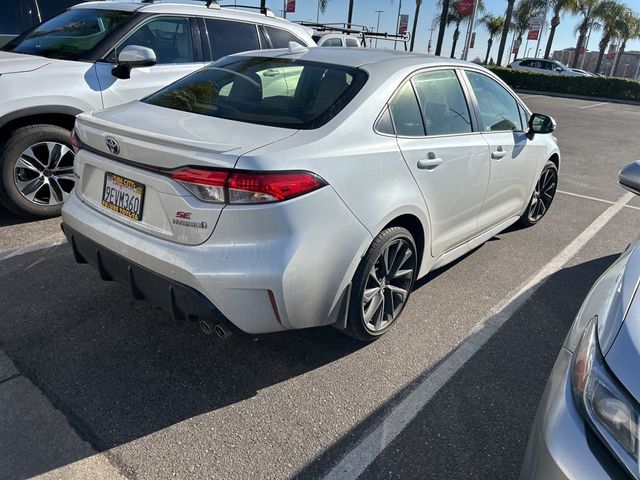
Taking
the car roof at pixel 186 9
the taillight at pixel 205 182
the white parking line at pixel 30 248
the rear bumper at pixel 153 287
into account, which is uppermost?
the car roof at pixel 186 9

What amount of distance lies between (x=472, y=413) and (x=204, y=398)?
4.46 ft

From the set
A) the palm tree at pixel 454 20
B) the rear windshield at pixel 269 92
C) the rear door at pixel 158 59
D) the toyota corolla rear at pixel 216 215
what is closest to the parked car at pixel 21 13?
the rear door at pixel 158 59

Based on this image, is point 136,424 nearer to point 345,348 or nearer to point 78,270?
point 345,348

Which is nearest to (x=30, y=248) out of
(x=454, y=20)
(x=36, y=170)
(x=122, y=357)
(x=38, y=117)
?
(x=36, y=170)

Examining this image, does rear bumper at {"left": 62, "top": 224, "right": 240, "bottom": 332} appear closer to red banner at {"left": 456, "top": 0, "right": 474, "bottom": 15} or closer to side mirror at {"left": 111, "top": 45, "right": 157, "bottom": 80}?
side mirror at {"left": 111, "top": 45, "right": 157, "bottom": 80}

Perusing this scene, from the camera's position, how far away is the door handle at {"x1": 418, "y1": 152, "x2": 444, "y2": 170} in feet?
9.91

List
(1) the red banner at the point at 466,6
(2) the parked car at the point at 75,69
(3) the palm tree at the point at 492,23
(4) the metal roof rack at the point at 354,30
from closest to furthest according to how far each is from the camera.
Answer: (2) the parked car at the point at 75,69 < (4) the metal roof rack at the point at 354,30 < (1) the red banner at the point at 466,6 < (3) the palm tree at the point at 492,23

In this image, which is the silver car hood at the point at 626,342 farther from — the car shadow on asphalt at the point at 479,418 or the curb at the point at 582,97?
the curb at the point at 582,97

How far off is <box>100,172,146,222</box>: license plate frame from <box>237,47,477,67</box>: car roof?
1428 millimetres

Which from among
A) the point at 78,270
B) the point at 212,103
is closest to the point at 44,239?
the point at 78,270

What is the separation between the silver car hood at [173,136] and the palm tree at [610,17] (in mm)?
53256

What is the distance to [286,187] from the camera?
89.7 inches

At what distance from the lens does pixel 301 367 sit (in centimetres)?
288

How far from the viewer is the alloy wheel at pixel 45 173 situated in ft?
14.3
